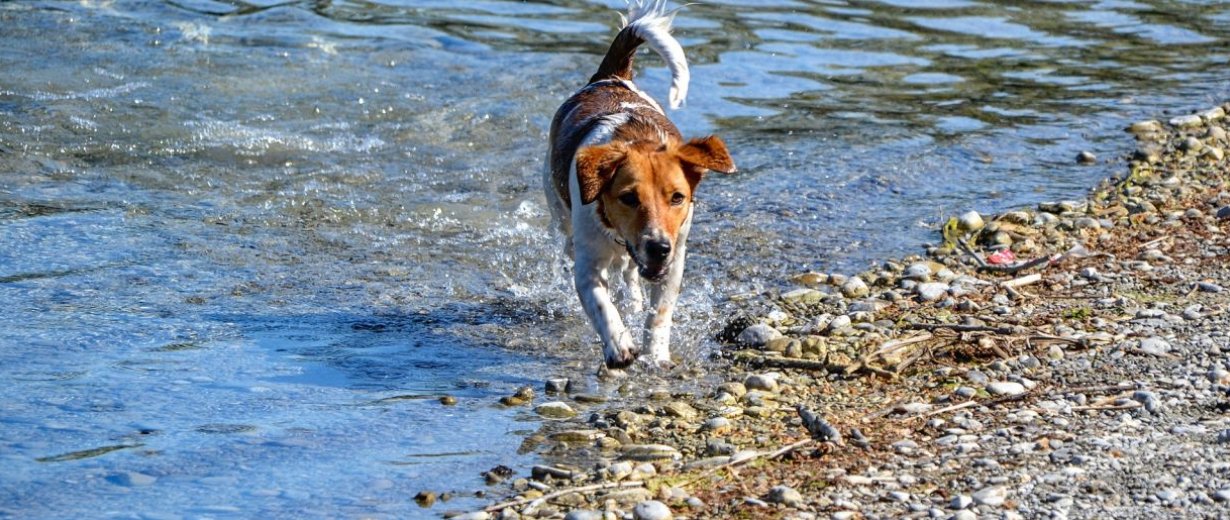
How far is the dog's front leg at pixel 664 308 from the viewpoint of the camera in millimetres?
6016

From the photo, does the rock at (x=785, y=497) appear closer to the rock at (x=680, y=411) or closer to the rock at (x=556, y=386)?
the rock at (x=680, y=411)

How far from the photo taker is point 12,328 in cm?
610

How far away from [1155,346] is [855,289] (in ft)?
5.61

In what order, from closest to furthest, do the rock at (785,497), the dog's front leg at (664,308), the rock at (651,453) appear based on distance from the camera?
1. the rock at (785,497)
2. the rock at (651,453)
3. the dog's front leg at (664,308)

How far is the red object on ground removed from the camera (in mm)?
7250

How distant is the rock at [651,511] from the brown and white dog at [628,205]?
4.73 ft

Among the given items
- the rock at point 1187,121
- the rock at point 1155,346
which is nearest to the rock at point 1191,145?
the rock at point 1187,121

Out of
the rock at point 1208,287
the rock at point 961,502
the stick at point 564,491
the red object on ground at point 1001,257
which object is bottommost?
the red object on ground at point 1001,257

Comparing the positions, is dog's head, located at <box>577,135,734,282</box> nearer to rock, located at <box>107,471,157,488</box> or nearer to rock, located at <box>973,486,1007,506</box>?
rock, located at <box>973,486,1007,506</box>

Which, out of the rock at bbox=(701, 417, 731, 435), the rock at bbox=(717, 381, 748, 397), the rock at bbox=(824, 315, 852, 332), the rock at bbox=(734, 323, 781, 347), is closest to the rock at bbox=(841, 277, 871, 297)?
the rock at bbox=(824, 315, 852, 332)

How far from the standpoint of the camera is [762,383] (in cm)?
555

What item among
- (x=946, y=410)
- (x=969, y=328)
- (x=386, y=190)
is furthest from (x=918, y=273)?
(x=386, y=190)

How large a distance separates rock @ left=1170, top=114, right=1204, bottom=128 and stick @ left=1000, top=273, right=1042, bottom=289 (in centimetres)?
424

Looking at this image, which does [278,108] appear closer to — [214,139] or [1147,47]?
[214,139]
